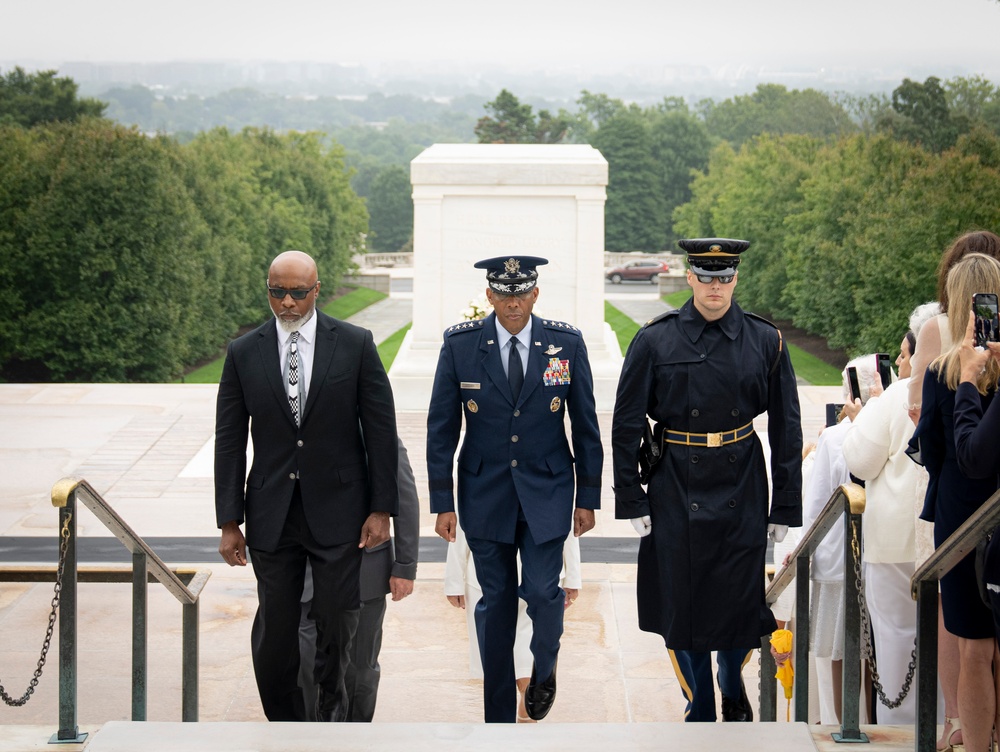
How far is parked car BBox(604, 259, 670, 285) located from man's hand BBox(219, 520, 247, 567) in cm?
5214

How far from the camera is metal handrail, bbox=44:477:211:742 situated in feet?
12.7

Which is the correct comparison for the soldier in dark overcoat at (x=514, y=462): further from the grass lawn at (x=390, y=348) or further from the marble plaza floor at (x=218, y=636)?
the grass lawn at (x=390, y=348)

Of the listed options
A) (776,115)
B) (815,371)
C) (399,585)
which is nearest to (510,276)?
(399,585)

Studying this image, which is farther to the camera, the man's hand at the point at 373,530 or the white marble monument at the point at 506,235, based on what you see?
the white marble monument at the point at 506,235

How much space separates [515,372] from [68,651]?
1677 millimetres

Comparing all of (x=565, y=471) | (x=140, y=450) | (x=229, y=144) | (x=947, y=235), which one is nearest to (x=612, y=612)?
(x=565, y=471)

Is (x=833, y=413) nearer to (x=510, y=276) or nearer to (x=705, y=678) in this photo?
(x=705, y=678)

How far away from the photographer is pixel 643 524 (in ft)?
14.8

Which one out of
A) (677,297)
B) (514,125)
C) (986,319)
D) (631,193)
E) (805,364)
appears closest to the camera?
(986,319)

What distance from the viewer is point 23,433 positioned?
12.1 m

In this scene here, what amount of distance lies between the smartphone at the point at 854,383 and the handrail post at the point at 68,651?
2.96 metres

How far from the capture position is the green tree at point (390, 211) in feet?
320

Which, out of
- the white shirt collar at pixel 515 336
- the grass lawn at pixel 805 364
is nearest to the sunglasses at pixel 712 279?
the white shirt collar at pixel 515 336

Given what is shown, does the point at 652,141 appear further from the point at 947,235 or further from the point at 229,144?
the point at 947,235
